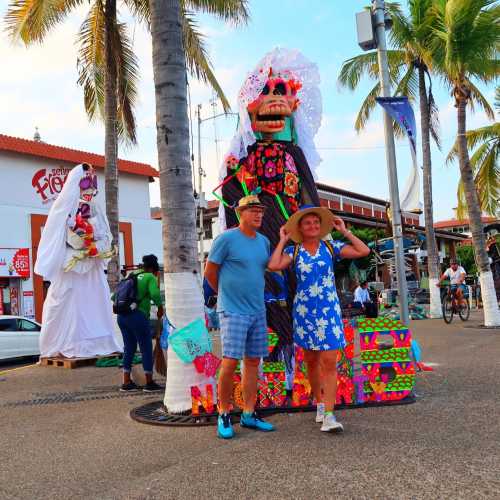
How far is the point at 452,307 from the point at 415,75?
26.5 feet

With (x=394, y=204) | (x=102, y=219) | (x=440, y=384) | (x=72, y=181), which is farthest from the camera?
(x=102, y=219)

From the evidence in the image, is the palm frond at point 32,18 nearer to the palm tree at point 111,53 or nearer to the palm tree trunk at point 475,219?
the palm tree at point 111,53

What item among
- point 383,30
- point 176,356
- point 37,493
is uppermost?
point 383,30

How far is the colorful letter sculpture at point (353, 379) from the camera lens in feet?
16.1

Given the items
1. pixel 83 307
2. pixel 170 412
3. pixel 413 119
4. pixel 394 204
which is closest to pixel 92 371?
pixel 83 307

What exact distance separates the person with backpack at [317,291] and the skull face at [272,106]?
174cm

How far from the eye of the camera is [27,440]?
447 cm

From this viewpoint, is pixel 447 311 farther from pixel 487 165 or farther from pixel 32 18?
pixel 32 18

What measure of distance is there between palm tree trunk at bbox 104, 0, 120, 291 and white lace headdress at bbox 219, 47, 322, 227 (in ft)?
20.7

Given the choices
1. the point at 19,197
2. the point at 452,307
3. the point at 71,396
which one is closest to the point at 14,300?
the point at 19,197

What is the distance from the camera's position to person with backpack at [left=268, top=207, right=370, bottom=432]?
14.0 ft

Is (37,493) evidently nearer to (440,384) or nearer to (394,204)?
(440,384)

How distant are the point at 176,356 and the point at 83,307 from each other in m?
5.34

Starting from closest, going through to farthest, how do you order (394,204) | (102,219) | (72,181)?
(394,204) < (72,181) < (102,219)
